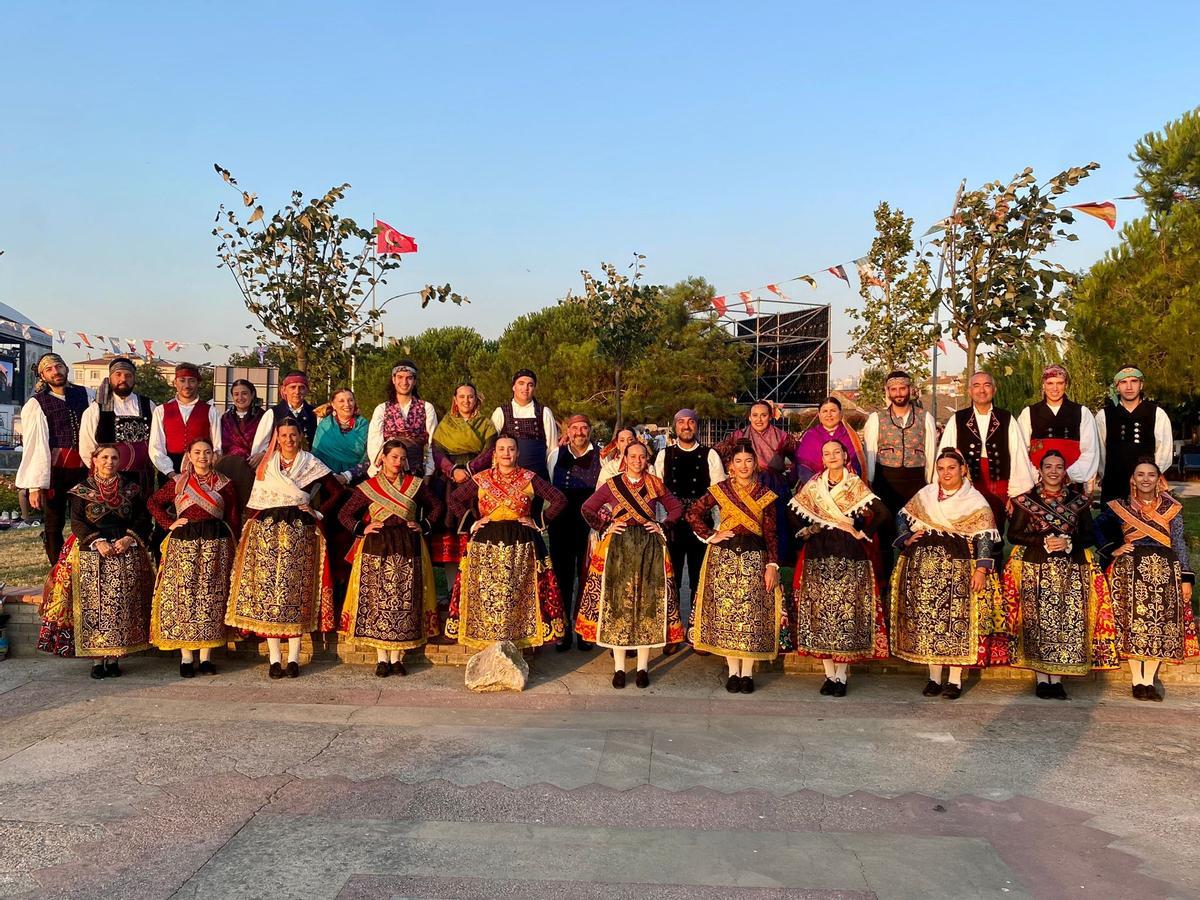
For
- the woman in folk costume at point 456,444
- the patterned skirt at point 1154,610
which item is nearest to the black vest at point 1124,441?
the patterned skirt at point 1154,610

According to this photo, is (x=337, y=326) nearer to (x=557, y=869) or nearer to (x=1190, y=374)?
(x=557, y=869)

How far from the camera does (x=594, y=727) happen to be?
5164 millimetres

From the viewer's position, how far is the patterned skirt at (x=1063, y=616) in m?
5.71

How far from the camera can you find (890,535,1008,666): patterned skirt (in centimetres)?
570

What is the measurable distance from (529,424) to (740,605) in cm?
216

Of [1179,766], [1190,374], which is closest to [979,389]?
[1179,766]

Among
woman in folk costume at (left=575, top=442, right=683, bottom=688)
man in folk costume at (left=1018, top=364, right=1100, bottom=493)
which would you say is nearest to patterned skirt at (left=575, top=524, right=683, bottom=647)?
woman in folk costume at (left=575, top=442, right=683, bottom=688)

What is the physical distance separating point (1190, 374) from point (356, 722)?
19.8m

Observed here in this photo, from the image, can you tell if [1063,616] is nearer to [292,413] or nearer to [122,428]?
[292,413]

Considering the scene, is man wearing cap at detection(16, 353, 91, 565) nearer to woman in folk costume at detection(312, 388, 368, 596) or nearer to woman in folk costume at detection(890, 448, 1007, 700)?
woman in folk costume at detection(312, 388, 368, 596)

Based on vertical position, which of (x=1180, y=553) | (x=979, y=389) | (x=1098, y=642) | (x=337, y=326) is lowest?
(x=1098, y=642)

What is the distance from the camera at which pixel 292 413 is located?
7227 millimetres

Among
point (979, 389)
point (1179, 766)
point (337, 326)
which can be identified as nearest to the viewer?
point (1179, 766)

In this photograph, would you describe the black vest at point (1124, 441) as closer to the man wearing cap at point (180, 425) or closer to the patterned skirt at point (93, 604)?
the man wearing cap at point (180, 425)
